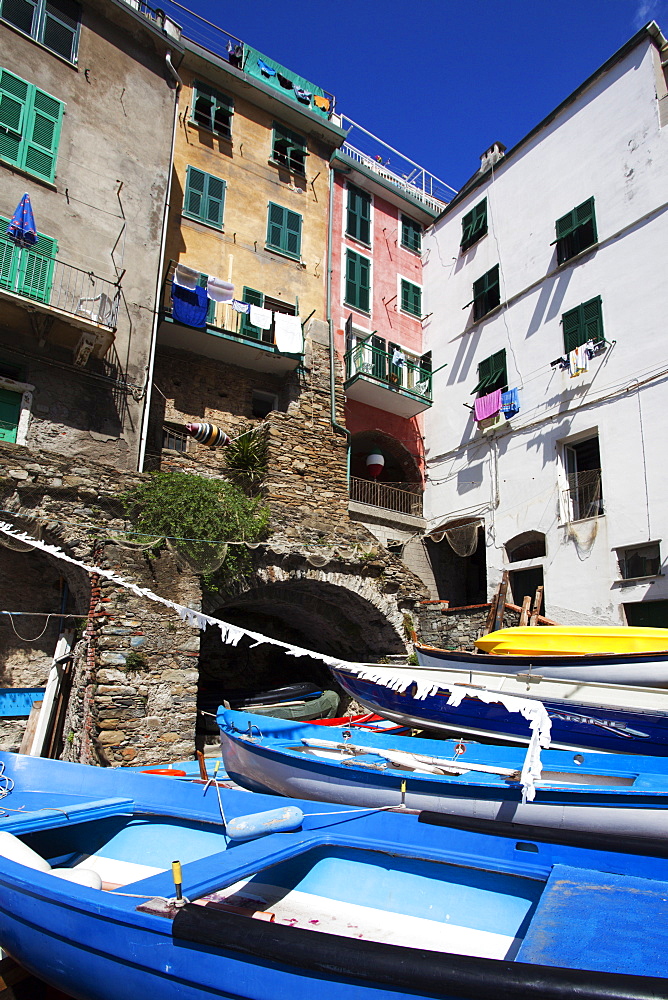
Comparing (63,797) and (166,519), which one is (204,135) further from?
(63,797)

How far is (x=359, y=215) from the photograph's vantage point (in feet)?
65.3

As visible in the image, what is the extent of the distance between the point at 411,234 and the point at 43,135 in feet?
41.9

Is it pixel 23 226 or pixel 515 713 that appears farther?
pixel 23 226

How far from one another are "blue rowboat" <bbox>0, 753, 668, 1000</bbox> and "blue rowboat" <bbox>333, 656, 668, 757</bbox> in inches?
61.2

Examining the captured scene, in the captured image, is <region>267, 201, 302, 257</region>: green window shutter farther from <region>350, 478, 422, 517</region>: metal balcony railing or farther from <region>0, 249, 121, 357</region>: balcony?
<region>350, 478, 422, 517</region>: metal balcony railing

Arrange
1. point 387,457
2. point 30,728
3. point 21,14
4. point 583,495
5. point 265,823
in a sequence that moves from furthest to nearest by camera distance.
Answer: point 387,457, point 583,495, point 21,14, point 30,728, point 265,823

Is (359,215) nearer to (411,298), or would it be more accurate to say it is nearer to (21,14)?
(411,298)

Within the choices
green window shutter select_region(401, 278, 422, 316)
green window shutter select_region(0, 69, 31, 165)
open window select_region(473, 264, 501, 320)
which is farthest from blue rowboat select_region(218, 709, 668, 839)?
green window shutter select_region(401, 278, 422, 316)

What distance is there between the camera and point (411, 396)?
18.2 metres

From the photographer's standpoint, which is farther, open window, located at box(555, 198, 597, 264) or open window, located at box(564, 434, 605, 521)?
open window, located at box(555, 198, 597, 264)

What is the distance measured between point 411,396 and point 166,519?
10.3 metres

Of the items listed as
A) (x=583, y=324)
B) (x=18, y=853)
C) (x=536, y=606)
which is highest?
(x=583, y=324)

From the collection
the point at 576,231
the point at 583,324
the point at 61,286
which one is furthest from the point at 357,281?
the point at 61,286

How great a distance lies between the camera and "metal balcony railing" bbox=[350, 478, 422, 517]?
17.3 m
